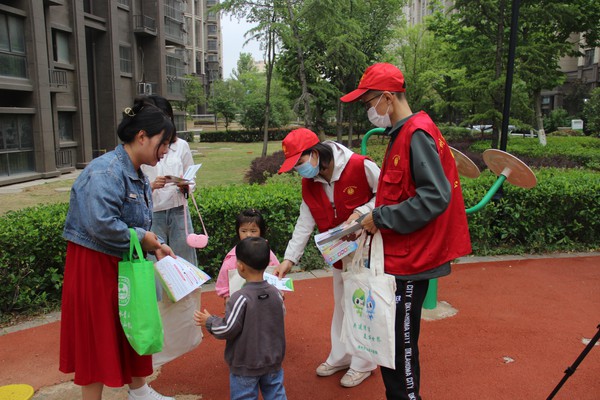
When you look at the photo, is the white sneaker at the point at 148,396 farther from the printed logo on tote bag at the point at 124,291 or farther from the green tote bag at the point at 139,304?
the printed logo on tote bag at the point at 124,291

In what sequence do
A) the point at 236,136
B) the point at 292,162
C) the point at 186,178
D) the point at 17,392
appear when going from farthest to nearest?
the point at 236,136, the point at 186,178, the point at 17,392, the point at 292,162

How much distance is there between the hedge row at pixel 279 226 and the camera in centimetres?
446

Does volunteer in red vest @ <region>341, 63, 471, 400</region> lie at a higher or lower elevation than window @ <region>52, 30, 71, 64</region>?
lower

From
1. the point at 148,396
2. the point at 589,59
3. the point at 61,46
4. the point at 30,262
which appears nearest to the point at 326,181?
the point at 148,396

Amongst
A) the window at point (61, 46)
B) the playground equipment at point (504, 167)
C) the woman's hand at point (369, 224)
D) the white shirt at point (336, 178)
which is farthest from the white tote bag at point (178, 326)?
the window at point (61, 46)

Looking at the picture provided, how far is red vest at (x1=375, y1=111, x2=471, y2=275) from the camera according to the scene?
7.57 ft

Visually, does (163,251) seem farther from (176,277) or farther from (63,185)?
(63,185)

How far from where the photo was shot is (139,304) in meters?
2.38

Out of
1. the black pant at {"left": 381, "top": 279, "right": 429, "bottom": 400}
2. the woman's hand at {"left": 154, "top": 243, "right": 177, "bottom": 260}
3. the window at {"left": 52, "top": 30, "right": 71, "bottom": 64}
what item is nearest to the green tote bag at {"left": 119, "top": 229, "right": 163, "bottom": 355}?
the woman's hand at {"left": 154, "top": 243, "right": 177, "bottom": 260}

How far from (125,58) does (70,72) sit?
6.06m

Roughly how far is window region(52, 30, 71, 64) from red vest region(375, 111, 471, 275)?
2021 centimetres

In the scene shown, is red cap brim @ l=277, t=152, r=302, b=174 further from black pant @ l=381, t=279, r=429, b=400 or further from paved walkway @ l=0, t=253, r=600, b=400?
paved walkway @ l=0, t=253, r=600, b=400

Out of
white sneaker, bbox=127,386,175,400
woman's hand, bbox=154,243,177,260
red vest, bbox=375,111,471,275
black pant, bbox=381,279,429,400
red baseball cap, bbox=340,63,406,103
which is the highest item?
red baseball cap, bbox=340,63,406,103

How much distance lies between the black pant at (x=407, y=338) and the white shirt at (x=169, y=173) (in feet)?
7.33
